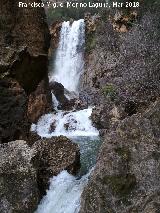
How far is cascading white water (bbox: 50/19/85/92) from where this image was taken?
3634 centimetres

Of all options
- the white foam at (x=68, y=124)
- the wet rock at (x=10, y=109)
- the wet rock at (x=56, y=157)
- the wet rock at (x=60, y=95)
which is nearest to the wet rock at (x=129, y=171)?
the wet rock at (x=56, y=157)

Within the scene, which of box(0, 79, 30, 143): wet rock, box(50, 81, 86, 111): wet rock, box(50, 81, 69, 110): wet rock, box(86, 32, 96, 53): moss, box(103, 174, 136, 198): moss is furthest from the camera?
box(86, 32, 96, 53): moss

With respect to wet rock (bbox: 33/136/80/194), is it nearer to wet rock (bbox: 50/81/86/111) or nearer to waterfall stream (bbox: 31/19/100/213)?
waterfall stream (bbox: 31/19/100/213)

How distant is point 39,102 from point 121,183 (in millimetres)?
18043

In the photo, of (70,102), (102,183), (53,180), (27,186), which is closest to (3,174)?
(27,186)

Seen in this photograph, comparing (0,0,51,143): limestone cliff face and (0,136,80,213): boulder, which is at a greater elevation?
(0,0,51,143): limestone cliff face

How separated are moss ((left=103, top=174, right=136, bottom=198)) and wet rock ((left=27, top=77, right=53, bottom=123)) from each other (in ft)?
54.7

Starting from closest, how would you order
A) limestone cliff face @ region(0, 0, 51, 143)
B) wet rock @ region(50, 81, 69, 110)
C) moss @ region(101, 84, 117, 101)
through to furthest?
limestone cliff face @ region(0, 0, 51, 143) → moss @ region(101, 84, 117, 101) → wet rock @ region(50, 81, 69, 110)

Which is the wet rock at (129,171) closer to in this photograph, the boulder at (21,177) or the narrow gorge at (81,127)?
the narrow gorge at (81,127)

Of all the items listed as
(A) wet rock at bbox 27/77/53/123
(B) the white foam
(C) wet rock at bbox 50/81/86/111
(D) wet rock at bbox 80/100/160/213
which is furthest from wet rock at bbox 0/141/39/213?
(C) wet rock at bbox 50/81/86/111

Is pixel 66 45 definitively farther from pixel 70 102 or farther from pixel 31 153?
pixel 31 153

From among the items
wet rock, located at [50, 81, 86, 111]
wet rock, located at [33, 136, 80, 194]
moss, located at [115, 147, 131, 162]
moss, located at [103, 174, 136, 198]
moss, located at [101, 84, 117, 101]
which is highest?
moss, located at [115, 147, 131, 162]

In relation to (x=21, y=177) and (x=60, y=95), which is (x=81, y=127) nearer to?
(x=60, y=95)

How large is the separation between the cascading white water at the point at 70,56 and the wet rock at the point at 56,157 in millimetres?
23324
